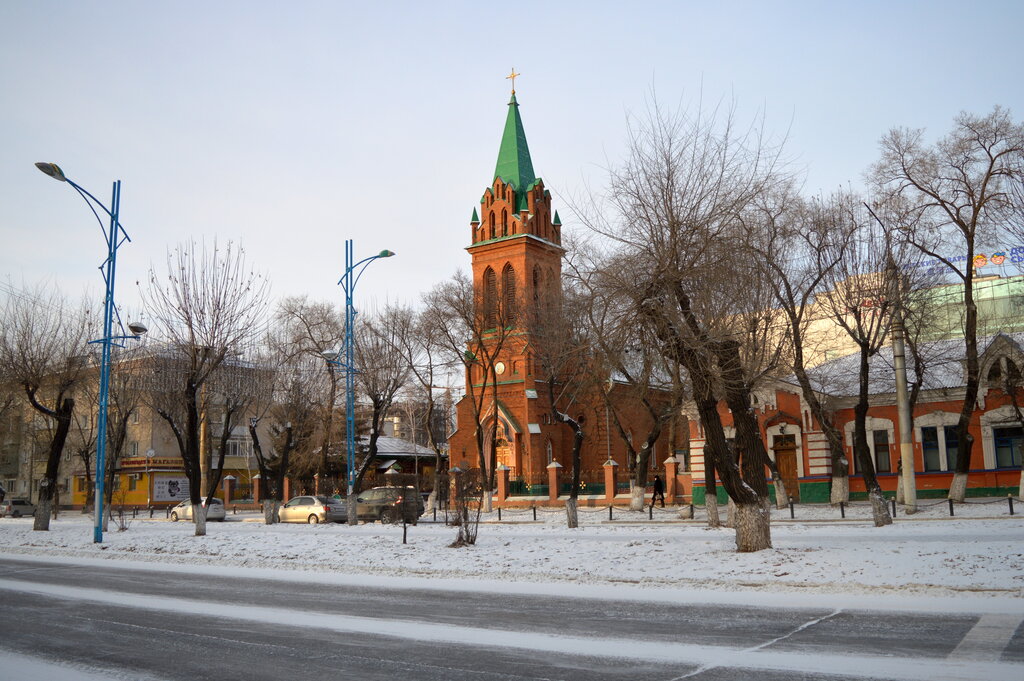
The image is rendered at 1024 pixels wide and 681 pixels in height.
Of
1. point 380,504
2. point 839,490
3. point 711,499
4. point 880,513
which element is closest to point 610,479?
point 839,490

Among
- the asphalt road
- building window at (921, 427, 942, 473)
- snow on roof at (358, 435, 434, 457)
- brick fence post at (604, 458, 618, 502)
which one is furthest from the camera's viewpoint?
snow on roof at (358, 435, 434, 457)

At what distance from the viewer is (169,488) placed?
59406 millimetres

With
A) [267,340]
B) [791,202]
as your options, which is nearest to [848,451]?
[791,202]

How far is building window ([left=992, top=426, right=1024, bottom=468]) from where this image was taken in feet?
110

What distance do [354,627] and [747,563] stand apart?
764cm

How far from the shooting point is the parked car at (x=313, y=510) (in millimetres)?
34938

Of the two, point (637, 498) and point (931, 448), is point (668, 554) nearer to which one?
point (637, 498)

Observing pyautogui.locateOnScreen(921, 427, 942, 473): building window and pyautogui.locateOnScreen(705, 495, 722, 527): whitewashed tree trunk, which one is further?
pyautogui.locateOnScreen(921, 427, 942, 473): building window

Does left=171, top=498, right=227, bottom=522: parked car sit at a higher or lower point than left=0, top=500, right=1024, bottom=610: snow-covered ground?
lower

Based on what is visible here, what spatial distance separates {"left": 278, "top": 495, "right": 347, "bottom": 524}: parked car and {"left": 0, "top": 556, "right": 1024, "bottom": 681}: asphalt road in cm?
2110

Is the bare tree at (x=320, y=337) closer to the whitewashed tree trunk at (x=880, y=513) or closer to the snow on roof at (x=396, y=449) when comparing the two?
the snow on roof at (x=396, y=449)

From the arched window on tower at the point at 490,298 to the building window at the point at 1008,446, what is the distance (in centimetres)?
2489

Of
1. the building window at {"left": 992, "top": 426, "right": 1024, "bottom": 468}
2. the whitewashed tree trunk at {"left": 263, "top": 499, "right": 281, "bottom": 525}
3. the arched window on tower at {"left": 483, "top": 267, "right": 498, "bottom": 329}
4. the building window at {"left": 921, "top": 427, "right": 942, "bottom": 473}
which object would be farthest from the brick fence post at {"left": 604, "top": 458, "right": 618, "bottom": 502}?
the building window at {"left": 992, "top": 426, "right": 1024, "bottom": 468}

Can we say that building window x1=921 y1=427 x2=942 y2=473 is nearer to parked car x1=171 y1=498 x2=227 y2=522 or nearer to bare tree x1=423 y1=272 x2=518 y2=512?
bare tree x1=423 y1=272 x2=518 y2=512
